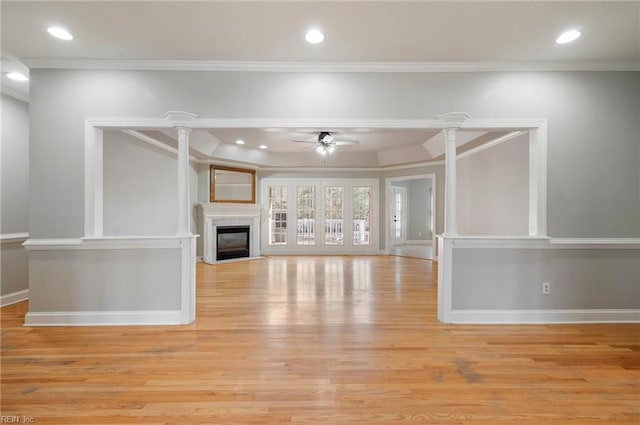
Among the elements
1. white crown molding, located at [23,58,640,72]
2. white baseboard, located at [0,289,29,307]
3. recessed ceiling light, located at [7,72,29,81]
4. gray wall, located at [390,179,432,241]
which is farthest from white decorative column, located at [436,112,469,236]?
gray wall, located at [390,179,432,241]

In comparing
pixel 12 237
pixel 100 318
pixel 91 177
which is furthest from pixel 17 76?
pixel 100 318

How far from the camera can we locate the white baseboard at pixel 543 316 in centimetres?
333

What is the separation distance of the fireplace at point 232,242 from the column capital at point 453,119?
5.79 m

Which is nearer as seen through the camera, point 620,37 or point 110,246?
point 620,37

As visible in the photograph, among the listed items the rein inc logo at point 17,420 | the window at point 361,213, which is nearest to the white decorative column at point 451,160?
the rein inc logo at point 17,420

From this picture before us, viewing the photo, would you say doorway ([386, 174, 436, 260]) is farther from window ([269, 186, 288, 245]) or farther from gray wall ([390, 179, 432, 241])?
window ([269, 186, 288, 245])

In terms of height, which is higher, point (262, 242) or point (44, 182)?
point (44, 182)

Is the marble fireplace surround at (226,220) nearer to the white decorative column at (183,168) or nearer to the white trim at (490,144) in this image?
the white decorative column at (183,168)

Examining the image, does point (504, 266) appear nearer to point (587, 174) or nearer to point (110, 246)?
point (587, 174)

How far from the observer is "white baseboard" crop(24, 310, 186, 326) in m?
3.24

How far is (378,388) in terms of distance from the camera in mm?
2098

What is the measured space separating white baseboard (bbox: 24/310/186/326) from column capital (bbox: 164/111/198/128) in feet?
6.65

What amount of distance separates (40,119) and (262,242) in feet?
19.3

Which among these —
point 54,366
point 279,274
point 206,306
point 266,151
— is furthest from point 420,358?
point 266,151
